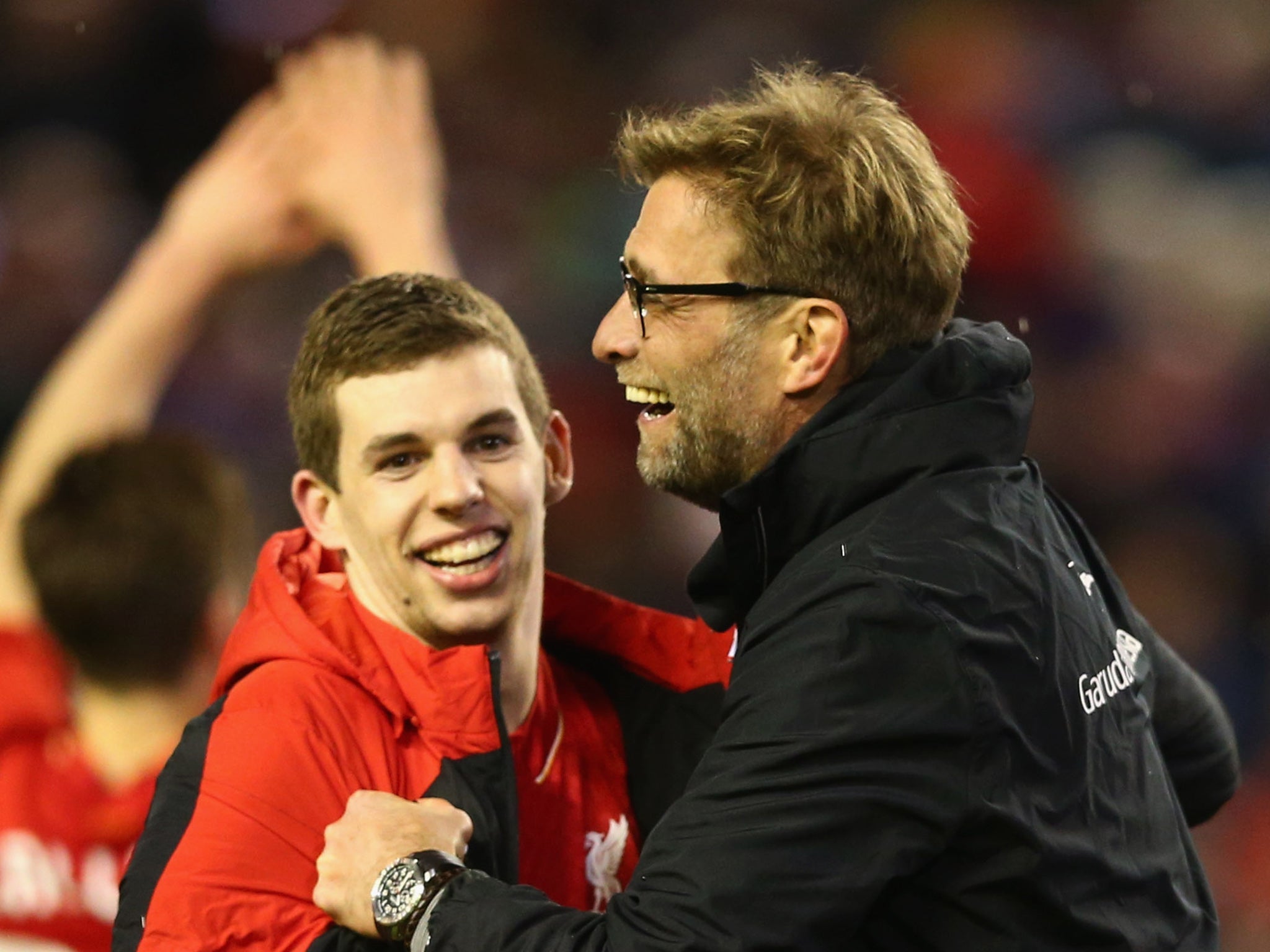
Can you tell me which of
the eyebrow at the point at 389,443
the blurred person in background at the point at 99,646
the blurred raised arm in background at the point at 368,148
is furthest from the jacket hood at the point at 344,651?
the blurred raised arm in background at the point at 368,148

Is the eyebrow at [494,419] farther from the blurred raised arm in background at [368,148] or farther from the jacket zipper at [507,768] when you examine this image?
the blurred raised arm in background at [368,148]

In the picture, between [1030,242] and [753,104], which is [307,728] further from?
[1030,242]

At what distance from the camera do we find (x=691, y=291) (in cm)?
223

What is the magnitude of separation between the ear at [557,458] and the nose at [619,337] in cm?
28

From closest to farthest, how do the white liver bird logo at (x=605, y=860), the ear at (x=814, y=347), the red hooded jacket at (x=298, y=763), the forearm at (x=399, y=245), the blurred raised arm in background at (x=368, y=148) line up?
the red hooded jacket at (x=298, y=763) → the ear at (x=814, y=347) → the white liver bird logo at (x=605, y=860) → the forearm at (x=399, y=245) → the blurred raised arm in background at (x=368, y=148)

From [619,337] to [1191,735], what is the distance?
1.29 m

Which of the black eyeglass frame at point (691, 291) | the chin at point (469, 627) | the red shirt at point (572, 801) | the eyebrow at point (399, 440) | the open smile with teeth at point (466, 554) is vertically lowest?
the red shirt at point (572, 801)

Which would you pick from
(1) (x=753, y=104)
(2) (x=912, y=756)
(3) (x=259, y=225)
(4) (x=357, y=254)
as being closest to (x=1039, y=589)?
(2) (x=912, y=756)

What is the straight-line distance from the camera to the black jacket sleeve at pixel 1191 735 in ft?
8.60

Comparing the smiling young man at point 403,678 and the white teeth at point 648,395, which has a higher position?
the white teeth at point 648,395

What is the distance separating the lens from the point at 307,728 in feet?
6.94

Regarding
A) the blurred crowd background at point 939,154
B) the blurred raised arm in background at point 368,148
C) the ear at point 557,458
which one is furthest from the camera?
the blurred crowd background at point 939,154

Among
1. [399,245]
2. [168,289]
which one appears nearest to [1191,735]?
[399,245]

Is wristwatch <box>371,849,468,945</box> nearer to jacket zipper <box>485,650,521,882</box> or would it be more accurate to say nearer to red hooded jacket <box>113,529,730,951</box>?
red hooded jacket <box>113,529,730,951</box>
